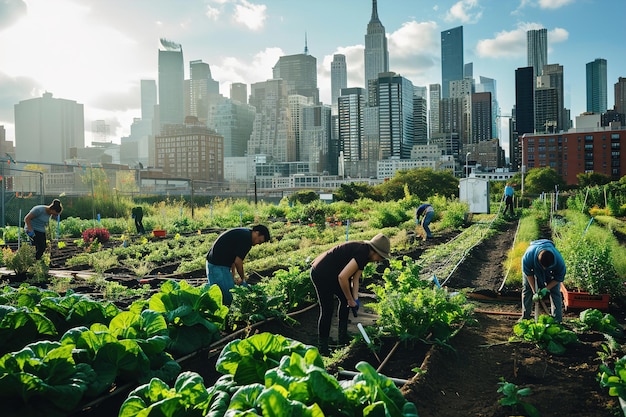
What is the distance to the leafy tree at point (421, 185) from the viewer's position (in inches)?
1590

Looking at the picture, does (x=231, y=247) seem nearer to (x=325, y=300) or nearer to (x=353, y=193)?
(x=325, y=300)

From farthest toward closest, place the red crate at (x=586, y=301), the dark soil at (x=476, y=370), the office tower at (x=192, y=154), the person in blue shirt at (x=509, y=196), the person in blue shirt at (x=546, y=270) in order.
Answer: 1. the office tower at (x=192, y=154)
2. the person in blue shirt at (x=509, y=196)
3. the red crate at (x=586, y=301)
4. the person in blue shirt at (x=546, y=270)
5. the dark soil at (x=476, y=370)

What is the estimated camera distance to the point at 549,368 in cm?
491

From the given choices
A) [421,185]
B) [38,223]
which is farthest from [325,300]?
[421,185]

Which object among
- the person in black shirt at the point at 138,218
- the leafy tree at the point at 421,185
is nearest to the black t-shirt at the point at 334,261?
the person in black shirt at the point at 138,218

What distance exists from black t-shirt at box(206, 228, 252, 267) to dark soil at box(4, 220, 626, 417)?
97 centimetres

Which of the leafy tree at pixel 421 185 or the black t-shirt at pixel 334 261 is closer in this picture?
the black t-shirt at pixel 334 261

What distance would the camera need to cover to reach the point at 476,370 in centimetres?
504

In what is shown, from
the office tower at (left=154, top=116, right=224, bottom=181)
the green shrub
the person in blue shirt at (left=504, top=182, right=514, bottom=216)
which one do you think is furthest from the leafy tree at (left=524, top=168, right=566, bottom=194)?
the office tower at (left=154, top=116, right=224, bottom=181)

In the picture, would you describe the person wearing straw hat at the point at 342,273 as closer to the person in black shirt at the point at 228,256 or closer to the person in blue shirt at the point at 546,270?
the person in black shirt at the point at 228,256

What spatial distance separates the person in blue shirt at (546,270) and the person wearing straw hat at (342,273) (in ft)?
6.50

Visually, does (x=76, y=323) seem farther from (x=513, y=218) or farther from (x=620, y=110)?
(x=620, y=110)

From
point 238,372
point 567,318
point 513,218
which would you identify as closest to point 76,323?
point 238,372

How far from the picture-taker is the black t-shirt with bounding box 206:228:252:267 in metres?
6.61
